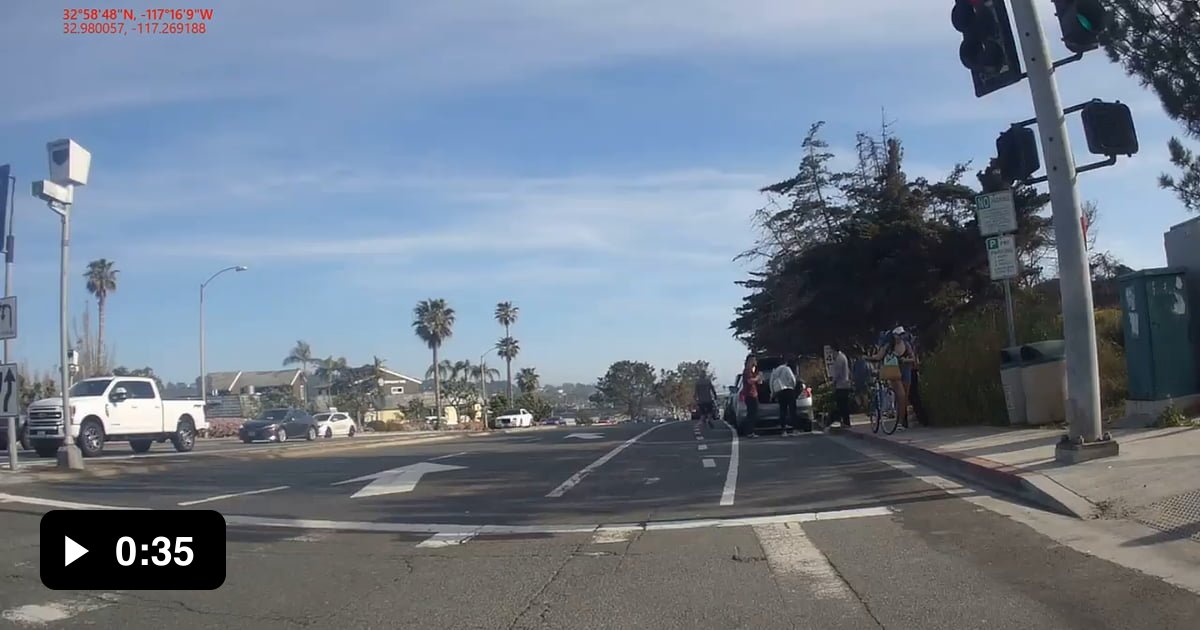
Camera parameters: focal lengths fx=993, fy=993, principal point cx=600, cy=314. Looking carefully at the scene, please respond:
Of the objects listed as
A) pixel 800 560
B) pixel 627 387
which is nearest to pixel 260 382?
pixel 627 387

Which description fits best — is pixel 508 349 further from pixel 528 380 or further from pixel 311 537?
pixel 311 537

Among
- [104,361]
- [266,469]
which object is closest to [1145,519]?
[266,469]

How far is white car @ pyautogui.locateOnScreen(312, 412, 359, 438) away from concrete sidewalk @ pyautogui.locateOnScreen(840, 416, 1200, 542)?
34.9 m

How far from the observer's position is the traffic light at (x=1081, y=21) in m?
9.37

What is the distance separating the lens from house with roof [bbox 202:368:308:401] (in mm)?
89562

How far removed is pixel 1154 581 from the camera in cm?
604

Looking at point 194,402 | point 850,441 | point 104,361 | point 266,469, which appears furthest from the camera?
point 104,361

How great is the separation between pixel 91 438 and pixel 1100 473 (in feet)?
68.2

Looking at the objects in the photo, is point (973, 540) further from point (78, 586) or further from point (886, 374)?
point (886, 374)

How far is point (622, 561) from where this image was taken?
24.7 feet

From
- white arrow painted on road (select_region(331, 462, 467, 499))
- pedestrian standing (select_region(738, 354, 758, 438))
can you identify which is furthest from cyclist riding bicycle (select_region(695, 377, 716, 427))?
white arrow painted on road (select_region(331, 462, 467, 499))

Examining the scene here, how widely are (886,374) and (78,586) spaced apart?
1297 cm

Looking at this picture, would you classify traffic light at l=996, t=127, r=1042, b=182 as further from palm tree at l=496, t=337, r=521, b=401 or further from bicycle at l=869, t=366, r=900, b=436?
palm tree at l=496, t=337, r=521, b=401

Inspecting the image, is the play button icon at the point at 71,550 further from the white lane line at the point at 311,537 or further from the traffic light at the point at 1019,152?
the traffic light at the point at 1019,152
